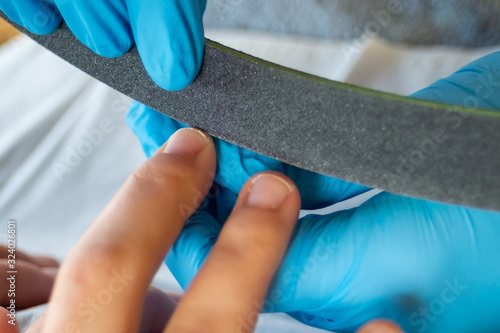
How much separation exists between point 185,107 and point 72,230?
0.36 metres

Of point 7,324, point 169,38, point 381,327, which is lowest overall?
point 7,324

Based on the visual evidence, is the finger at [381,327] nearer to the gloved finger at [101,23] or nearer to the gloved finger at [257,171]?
the gloved finger at [257,171]

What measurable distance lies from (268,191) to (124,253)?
0.13m

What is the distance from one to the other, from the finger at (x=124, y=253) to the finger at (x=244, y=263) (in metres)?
0.03

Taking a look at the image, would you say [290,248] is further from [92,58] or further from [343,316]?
[92,58]

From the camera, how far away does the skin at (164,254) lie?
258 millimetres

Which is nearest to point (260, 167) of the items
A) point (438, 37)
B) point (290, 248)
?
point (290, 248)

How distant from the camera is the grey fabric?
0.87 m

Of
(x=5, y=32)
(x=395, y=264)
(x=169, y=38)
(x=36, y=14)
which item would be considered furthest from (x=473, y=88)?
(x=5, y=32)

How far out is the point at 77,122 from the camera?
772 millimetres

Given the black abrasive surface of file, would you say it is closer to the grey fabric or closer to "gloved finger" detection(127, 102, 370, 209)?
"gloved finger" detection(127, 102, 370, 209)

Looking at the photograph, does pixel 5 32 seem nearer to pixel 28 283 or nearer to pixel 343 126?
pixel 28 283

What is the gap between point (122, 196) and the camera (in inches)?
12.2

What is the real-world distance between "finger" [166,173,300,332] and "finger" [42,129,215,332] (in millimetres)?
34
